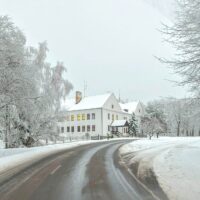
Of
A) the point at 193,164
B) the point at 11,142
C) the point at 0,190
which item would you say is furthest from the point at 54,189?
the point at 11,142

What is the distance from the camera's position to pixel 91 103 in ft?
238

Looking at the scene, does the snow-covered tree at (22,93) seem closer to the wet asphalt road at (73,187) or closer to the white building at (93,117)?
the wet asphalt road at (73,187)

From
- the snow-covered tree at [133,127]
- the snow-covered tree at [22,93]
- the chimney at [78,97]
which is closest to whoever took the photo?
the snow-covered tree at [22,93]

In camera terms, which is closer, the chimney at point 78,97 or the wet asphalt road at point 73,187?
the wet asphalt road at point 73,187

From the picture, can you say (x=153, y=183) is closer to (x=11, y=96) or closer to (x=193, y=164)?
(x=193, y=164)

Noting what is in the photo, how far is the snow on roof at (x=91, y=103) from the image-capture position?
231 feet

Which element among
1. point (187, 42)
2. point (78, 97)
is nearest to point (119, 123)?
point (78, 97)

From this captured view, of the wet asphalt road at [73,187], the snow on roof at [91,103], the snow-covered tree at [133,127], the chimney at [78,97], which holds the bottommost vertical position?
the wet asphalt road at [73,187]

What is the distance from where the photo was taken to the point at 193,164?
13.0 m

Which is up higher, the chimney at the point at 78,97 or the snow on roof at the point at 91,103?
the chimney at the point at 78,97

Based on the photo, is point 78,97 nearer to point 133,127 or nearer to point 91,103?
point 91,103

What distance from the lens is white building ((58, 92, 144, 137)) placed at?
68.6m

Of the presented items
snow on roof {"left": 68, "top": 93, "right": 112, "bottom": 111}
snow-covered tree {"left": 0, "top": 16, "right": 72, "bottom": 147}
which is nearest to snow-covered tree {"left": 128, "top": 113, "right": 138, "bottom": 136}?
snow on roof {"left": 68, "top": 93, "right": 112, "bottom": 111}

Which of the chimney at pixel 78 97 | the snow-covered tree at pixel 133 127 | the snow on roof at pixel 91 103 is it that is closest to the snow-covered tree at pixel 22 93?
the snow on roof at pixel 91 103
